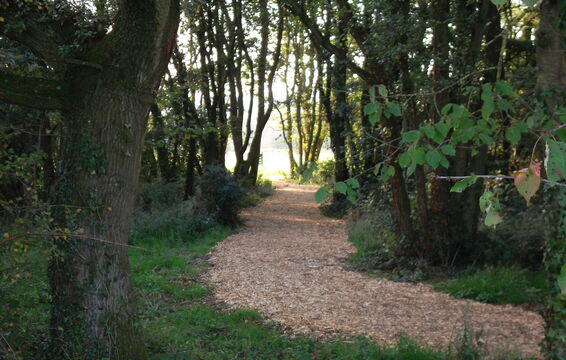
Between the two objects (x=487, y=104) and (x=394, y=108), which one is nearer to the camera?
(x=487, y=104)

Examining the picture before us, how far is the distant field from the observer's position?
3703 centimetres

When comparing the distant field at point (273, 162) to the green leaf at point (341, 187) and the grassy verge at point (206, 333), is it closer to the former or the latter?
the grassy verge at point (206, 333)

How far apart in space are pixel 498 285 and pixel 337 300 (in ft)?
7.81

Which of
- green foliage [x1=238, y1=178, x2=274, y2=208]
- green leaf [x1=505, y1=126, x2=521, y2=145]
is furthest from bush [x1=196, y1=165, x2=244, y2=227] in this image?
green leaf [x1=505, y1=126, x2=521, y2=145]

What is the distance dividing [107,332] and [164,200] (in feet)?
38.5

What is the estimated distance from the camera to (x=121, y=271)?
483 centimetres

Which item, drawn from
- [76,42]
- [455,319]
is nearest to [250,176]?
[455,319]

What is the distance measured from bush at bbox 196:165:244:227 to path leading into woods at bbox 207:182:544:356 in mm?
1574

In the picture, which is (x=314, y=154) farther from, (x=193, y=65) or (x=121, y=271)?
(x=121, y=271)

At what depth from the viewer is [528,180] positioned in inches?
70.1

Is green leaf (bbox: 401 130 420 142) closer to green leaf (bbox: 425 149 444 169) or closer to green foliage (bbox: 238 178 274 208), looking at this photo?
green leaf (bbox: 425 149 444 169)

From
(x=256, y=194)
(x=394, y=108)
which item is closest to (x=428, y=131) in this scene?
(x=394, y=108)

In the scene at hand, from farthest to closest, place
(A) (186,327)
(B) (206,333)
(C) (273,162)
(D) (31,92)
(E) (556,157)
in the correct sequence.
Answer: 1. (C) (273,162)
2. (A) (186,327)
3. (B) (206,333)
4. (D) (31,92)
5. (E) (556,157)

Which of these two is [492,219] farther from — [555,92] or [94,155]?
[94,155]
